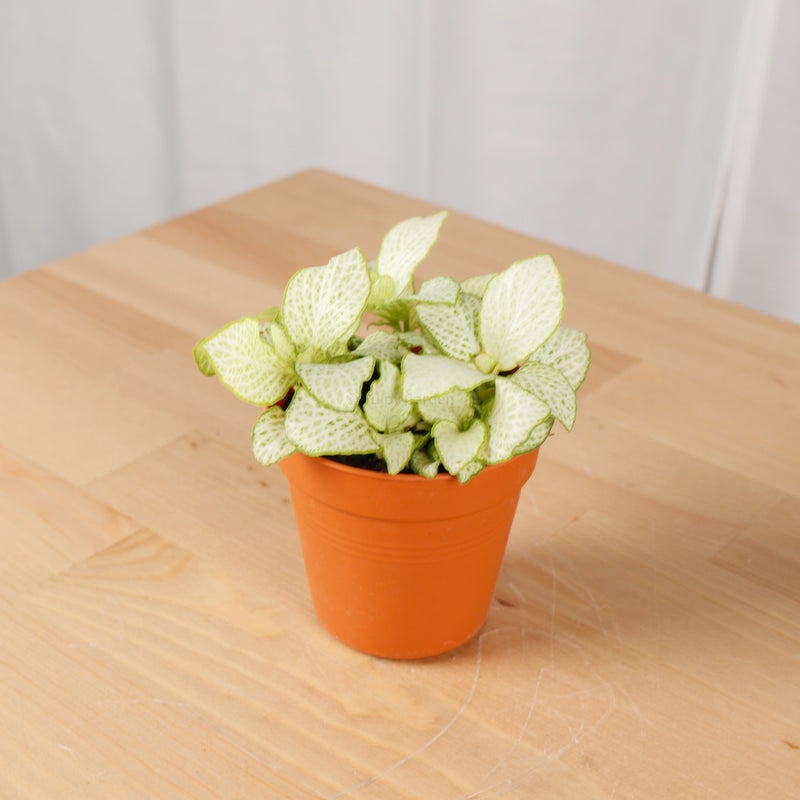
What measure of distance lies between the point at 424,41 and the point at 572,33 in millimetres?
292

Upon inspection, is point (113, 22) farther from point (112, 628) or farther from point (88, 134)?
point (112, 628)

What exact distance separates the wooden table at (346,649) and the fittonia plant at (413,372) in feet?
0.51

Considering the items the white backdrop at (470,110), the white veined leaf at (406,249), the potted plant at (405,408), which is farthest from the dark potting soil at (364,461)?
the white backdrop at (470,110)

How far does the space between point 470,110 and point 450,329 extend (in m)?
1.40

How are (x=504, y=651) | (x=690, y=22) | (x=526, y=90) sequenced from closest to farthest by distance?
1. (x=504, y=651)
2. (x=690, y=22)
3. (x=526, y=90)

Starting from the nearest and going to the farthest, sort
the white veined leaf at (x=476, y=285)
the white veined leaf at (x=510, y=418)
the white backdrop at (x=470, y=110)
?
the white veined leaf at (x=510, y=418) → the white veined leaf at (x=476, y=285) → the white backdrop at (x=470, y=110)

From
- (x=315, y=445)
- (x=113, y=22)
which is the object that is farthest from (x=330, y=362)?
(x=113, y=22)

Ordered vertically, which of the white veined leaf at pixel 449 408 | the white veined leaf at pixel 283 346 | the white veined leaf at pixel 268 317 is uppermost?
the white veined leaf at pixel 283 346

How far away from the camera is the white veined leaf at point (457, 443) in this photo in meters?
0.52

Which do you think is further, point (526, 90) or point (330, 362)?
point (526, 90)

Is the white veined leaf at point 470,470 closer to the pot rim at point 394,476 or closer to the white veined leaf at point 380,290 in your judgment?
the pot rim at point 394,476

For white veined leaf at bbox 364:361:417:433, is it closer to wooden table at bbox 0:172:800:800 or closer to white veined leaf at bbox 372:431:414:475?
white veined leaf at bbox 372:431:414:475

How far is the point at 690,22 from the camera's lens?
164 cm

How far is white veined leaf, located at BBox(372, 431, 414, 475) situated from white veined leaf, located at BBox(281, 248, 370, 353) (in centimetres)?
6
